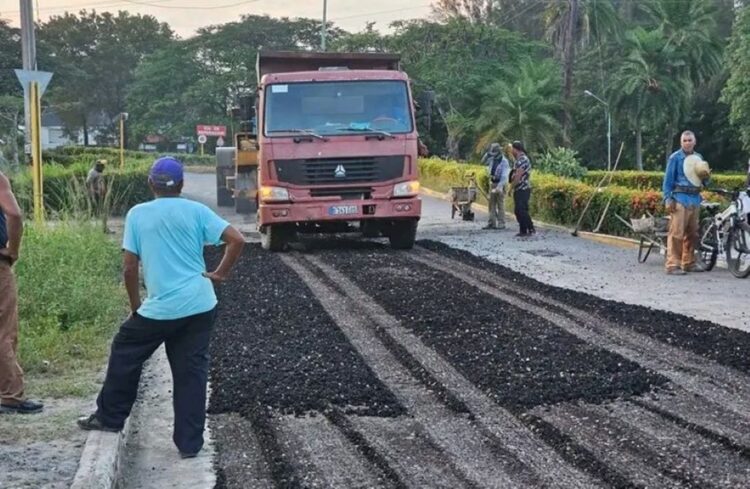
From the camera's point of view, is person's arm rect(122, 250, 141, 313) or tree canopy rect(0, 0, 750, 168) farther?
tree canopy rect(0, 0, 750, 168)

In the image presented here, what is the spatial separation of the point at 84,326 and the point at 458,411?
13.3 ft

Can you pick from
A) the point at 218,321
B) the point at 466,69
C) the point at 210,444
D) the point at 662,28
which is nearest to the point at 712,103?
the point at 662,28

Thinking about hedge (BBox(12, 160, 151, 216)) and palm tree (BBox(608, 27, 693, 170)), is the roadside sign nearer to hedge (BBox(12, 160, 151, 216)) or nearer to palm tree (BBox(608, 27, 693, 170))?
hedge (BBox(12, 160, 151, 216))

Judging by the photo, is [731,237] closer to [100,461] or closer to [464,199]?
[100,461]

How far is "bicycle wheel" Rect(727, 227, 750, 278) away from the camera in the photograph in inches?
493

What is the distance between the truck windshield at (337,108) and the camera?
1543 centimetres

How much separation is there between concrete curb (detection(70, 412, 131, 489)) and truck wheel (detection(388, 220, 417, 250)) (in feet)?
35.5

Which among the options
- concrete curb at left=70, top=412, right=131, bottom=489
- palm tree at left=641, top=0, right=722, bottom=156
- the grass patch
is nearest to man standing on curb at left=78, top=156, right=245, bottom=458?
concrete curb at left=70, top=412, right=131, bottom=489

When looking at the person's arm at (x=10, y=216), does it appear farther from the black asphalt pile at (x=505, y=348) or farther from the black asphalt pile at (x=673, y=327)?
the black asphalt pile at (x=673, y=327)

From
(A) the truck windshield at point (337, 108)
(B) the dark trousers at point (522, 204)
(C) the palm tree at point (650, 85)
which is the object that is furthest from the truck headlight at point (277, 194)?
(C) the palm tree at point (650, 85)

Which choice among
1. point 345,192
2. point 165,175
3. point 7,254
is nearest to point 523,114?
point 345,192

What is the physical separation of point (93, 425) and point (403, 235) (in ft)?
36.4

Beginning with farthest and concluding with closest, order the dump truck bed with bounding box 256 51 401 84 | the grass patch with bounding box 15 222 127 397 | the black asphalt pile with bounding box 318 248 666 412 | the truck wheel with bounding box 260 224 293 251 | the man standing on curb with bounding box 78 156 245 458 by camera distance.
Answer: the dump truck bed with bounding box 256 51 401 84
the truck wheel with bounding box 260 224 293 251
the grass patch with bounding box 15 222 127 397
the black asphalt pile with bounding box 318 248 666 412
the man standing on curb with bounding box 78 156 245 458

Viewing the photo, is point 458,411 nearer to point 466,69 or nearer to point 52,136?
point 466,69
